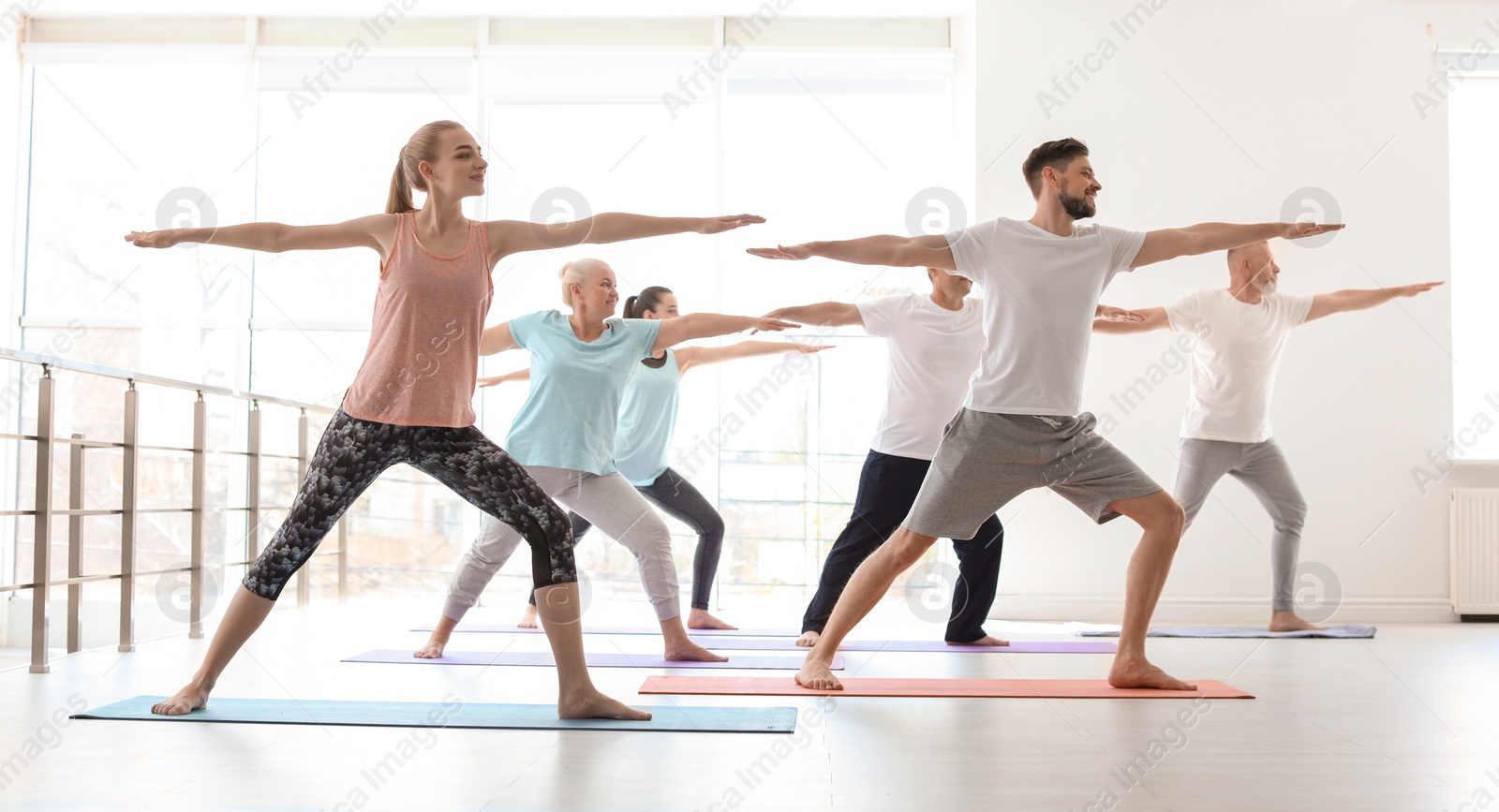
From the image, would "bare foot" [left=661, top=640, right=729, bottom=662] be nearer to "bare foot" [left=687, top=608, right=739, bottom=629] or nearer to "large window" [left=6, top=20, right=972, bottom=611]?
"bare foot" [left=687, top=608, right=739, bottom=629]

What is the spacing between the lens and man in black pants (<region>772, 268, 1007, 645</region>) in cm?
362

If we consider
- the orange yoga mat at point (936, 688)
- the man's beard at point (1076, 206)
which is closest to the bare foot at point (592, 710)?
the orange yoga mat at point (936, 688)

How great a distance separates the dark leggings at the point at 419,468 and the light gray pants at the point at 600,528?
0.92 meters

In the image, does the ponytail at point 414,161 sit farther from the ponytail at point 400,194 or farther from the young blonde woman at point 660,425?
the young blonde woman at point 660,425

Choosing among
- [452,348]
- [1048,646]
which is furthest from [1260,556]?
[452,348]

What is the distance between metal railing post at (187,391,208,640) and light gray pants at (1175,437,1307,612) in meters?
3.59

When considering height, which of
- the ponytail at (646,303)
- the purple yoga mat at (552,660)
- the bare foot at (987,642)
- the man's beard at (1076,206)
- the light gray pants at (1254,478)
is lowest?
the bare foot at (987,642)

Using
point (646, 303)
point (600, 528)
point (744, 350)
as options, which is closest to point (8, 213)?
point (646, 303)

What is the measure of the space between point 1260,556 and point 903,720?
341cm

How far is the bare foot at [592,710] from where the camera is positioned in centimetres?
230

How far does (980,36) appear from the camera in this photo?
533cm

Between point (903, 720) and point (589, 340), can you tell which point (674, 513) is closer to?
point (589, 340)

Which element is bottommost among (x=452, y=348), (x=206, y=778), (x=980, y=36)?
(x=206, y=778)

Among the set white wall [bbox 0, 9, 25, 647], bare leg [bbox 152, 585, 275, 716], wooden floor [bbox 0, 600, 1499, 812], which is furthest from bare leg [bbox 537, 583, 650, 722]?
white wall [bbox 0, 9, 25, 647]
